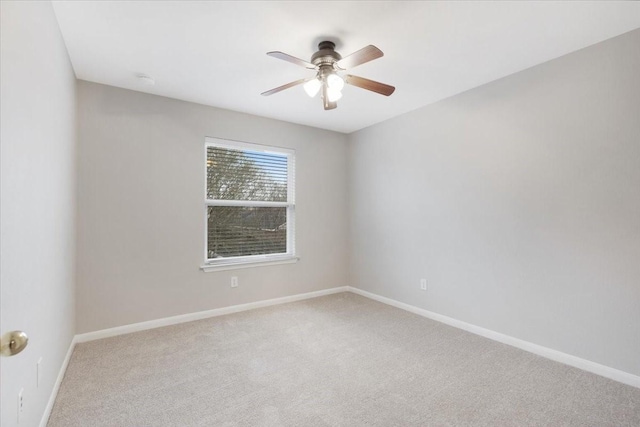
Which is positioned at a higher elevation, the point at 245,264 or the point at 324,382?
the point at 245,264

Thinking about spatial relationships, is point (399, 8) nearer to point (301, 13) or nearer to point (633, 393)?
point (301, 13)

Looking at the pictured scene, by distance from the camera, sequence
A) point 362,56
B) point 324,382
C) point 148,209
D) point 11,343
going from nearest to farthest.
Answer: point 11,343 < point 362,56 < point 324,382 < point 148,209

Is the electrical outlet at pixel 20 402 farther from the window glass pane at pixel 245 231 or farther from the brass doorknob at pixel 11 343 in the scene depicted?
the window glass pane at pixel 245 231

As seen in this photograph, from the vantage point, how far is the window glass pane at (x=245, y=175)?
3.59 metres

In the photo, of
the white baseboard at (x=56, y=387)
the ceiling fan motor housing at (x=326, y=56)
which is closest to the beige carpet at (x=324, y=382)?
the white baseboard at (x=56, y=387)

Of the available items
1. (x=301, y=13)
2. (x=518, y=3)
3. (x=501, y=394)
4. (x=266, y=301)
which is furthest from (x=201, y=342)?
(x=518, y=3)

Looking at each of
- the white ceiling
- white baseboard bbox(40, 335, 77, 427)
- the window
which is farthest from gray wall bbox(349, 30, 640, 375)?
white baseboard bbox(40, 335, 77, 427)

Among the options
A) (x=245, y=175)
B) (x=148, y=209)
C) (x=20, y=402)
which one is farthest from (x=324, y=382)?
(x=245, y=175)

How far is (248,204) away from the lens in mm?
3760

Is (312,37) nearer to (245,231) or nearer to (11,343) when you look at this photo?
(11,343)

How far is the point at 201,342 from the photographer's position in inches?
109

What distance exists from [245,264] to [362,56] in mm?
2699

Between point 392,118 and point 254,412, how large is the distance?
11.5 feet

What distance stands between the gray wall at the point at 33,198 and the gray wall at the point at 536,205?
3333mm
